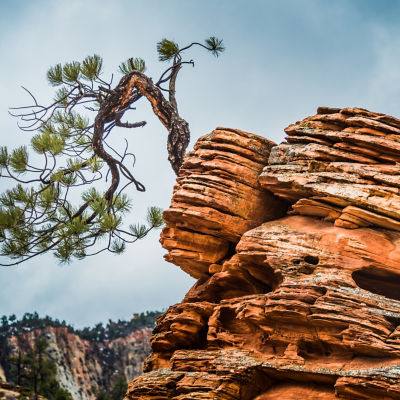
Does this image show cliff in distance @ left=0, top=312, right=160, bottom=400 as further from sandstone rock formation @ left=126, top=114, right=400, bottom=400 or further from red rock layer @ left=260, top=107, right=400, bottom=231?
red rock layer @ left=260, top=107, right=400, bottom=231

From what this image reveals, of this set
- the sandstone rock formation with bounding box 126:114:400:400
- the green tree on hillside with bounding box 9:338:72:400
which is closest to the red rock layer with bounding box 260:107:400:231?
the sandstone rock formation with bounding box 126:114:400:400

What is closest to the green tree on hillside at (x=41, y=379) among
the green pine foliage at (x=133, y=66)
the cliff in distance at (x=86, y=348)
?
the cliff in distance at (x=86, y=348)

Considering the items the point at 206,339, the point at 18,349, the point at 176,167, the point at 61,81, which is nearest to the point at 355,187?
the point at 206,339

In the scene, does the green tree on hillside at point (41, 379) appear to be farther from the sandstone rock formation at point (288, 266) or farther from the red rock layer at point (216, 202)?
the sandstone rock formation at point (288, 266)

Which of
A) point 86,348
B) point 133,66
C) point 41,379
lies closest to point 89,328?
point 86,348

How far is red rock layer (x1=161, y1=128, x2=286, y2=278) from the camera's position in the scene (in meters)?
11.2

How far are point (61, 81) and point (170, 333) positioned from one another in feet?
23.3

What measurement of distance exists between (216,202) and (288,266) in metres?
1.94

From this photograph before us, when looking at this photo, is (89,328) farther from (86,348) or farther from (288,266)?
(288,266)

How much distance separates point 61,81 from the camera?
14570mm

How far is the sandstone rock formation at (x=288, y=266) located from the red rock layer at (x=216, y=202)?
2cm

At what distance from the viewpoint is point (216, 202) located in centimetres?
1117

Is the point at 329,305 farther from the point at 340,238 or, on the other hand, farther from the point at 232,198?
the point at 232,198

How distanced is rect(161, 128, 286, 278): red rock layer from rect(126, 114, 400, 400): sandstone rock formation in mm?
21
